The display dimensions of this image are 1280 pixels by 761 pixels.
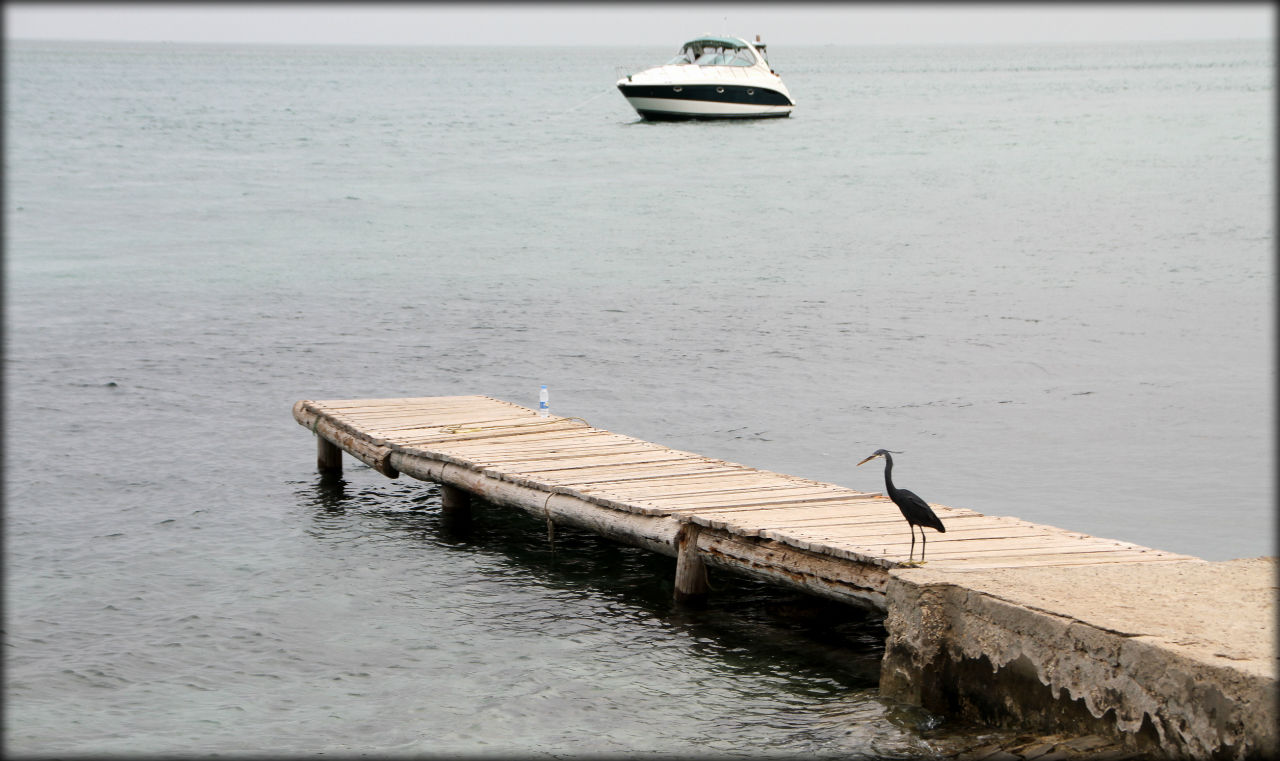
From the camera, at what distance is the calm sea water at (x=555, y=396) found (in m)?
9.34

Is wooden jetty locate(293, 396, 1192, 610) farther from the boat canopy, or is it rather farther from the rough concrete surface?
the boat canopy

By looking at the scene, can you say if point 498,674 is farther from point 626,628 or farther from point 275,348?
point 275,348

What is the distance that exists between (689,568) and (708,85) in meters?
61.2

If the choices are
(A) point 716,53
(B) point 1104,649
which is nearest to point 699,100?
(A) point 716,53

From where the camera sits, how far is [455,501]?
527 inches

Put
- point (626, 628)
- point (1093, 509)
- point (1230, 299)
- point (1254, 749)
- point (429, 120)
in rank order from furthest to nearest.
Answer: point (429, 120)
point (1230, 299)
point (1093, 509)
point (626, 628)
point (1254, 749)

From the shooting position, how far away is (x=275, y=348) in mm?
23953

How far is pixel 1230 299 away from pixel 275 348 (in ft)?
62.2

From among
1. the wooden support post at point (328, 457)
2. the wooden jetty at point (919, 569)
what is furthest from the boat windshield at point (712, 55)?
the wooden jetty at point (919, 569)

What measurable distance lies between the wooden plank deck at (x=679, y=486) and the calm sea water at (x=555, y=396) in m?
0.79

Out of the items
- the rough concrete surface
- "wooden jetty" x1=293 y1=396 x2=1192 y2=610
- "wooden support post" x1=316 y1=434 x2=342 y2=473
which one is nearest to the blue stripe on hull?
"wooden jetty" x1=293 y1=396 x2=1192 y2=610

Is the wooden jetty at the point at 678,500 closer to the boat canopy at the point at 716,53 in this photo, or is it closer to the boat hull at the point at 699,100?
the boat hull at the point at 699,100

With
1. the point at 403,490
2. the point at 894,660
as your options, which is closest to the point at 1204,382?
the point at 403,490

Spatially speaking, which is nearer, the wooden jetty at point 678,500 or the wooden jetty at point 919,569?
the wooden jetty at point 919,569
